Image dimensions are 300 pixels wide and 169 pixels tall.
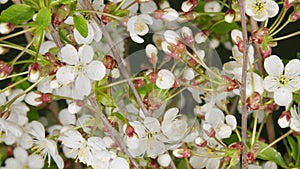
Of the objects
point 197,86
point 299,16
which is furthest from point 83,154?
point 299,16

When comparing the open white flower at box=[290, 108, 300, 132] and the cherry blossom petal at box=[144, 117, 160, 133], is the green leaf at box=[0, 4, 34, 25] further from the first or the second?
the open white flower at box=[290, 108, 300, 132]

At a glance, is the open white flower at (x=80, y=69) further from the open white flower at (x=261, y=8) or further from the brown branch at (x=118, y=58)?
the open white flower at (x=261, y=8)

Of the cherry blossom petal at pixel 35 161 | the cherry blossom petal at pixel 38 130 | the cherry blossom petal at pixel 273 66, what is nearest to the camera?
the cherry blossom petal at pixel 273 66

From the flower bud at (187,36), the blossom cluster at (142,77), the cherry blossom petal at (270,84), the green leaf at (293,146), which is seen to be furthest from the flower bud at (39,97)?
the green leaf at (293,146)

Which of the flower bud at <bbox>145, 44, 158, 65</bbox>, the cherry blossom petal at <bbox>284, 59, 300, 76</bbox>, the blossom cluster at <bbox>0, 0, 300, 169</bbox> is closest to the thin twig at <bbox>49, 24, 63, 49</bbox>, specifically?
the blossom cluster at <bbox>0, 0, 300, 169</bbox>

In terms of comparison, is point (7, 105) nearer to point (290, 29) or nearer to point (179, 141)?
point (179, 141)

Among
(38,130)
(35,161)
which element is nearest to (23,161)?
(35,161)
